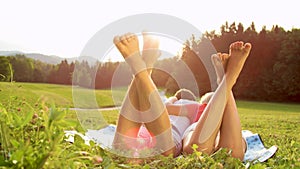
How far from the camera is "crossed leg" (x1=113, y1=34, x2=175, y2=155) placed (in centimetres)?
206

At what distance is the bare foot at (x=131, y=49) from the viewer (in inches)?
80.5

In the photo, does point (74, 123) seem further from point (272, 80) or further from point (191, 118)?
point (272, 80)

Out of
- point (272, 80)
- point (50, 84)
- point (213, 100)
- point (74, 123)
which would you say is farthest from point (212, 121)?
point (272, 80)

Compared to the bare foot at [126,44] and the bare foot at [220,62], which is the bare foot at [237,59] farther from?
the bare foot at [126,44]

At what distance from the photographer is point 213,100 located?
2301mm

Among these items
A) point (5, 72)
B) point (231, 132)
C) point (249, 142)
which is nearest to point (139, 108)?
point (231, 132)

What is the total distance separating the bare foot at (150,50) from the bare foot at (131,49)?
0.25 feet

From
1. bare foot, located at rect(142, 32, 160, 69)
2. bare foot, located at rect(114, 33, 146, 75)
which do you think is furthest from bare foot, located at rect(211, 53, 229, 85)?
bare foot, located at rect(114, 33, 146, 75)

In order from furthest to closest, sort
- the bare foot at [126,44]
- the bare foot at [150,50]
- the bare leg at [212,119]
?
the bare leg at [212,119]
the bare foot at [150,50]
the bare foot at [126,44]

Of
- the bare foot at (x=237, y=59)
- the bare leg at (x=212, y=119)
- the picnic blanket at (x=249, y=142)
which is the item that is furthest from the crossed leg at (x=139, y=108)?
the bare foot at (x=237, y=59)

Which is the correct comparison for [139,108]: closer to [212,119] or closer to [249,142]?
[212,119]

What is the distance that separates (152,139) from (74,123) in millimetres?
1431

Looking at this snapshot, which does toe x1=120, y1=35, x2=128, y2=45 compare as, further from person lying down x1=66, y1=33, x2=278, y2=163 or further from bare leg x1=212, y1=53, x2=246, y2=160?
bare leg x1=212, y1=53, x2=246, y2=160

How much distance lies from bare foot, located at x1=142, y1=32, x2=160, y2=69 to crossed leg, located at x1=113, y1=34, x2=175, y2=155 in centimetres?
1
